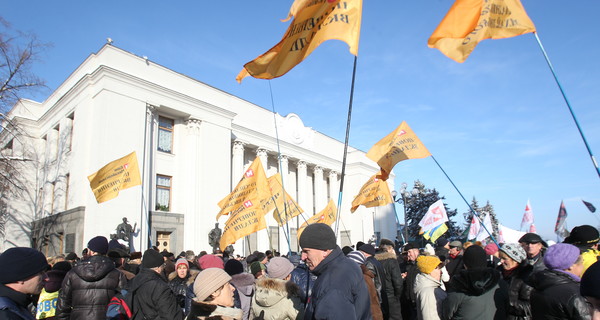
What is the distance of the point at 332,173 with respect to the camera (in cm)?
3947

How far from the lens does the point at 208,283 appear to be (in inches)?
118

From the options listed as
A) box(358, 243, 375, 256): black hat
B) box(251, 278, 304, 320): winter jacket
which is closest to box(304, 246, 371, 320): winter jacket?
box(251, 278, 304, 320): winter jacket

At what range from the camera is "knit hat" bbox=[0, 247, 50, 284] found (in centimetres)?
254

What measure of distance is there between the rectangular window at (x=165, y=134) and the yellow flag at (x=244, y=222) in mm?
15331

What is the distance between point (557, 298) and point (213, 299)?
2603 millimetres

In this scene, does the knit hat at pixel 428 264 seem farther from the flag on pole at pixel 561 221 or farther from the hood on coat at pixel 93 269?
the flag on pole at pixel 561 221

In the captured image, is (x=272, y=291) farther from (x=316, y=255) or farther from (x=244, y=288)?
(x=244, y=288)

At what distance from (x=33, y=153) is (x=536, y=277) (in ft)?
101

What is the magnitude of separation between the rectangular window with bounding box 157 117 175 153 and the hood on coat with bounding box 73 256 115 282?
67.0ft

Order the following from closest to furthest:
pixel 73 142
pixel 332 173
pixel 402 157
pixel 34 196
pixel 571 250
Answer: pixel 571 250 < pixel 402 157 < pixel 73 142 < pixel 34 196 < pixel 332 173

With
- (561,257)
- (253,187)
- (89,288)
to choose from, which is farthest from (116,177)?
(561,257)

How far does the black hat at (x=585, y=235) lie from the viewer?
4820 mm

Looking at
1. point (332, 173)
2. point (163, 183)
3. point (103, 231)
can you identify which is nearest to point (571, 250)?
point (103, 231)

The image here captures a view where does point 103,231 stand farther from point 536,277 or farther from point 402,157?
point 536,277
